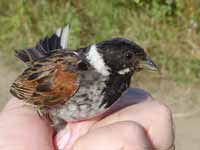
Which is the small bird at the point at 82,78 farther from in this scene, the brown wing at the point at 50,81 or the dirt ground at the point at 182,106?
the dirt ground at the point at 182,106

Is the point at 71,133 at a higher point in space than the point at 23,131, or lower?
lower

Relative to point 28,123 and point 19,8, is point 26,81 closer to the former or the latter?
point 28,123

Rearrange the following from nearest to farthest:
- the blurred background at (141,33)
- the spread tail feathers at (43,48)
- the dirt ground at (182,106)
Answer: the spread tail feathers at (43,48), the dirt ground at (182,106), the blurred background at (141,33)

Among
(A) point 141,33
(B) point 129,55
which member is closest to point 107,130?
(B) point 129,55

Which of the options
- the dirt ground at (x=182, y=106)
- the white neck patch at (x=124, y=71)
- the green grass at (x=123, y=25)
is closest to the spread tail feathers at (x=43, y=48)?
the white neck patch at (x=124, y=71)

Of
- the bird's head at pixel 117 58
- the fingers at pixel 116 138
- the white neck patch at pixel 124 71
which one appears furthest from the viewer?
the white neck patch at pixel 124 71

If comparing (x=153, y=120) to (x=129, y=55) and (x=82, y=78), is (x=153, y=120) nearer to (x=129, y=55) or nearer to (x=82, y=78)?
(x=129, y=55)

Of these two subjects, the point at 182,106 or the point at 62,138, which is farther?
the point at 182,106

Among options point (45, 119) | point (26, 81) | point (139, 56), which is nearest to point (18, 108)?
point (45, 119)
